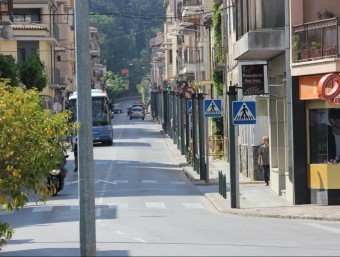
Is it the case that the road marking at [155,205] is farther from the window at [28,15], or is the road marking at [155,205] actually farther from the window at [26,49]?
the window at [28,15]

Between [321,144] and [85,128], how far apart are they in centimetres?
1783

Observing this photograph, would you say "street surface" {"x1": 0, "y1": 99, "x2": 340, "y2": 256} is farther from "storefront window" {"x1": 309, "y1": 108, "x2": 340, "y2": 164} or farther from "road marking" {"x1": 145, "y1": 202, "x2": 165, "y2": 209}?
"storefront window" {"x1": 309, "y1": 108, "x2": 340, "y2": 164}

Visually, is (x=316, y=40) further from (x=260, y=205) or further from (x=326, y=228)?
(x=326, y=228)

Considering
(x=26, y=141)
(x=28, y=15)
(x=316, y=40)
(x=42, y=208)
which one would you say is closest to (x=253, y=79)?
(x=316, y=40)

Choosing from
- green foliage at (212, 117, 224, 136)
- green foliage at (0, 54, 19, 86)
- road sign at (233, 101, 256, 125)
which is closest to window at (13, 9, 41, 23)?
green foliage at (212, 117, 224, 136)

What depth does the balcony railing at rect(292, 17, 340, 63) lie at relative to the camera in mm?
30672

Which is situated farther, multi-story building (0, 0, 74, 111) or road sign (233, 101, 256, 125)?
multi-story building (0, 0, 74, 111)

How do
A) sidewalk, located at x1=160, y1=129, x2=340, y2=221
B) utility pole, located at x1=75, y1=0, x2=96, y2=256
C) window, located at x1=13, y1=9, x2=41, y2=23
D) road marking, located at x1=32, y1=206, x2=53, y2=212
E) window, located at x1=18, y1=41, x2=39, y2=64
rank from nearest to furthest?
1. utility pole, located at x1=75, y1=0, x2=96, y2=256
2. sidewalk, located at x1=160, y1=129, x2=340, y2=221
3. road marking, located at x1=32, y1=206, x2=53, y2=212
4. window, located at x1=18, y1=41, x2=39, y2=64
5. window, located at x1=13, y1=9, x2=41, y2=23

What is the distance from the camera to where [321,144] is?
31.4 meters

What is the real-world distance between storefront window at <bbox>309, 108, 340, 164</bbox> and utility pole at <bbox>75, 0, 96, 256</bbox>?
17376mm

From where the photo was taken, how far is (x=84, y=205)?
1449cm

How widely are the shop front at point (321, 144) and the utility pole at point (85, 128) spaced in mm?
16600

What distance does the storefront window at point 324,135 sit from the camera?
31047mm

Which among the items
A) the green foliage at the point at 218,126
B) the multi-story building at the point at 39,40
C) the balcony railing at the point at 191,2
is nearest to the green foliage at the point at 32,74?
the multi-story building at the point at 39,40
